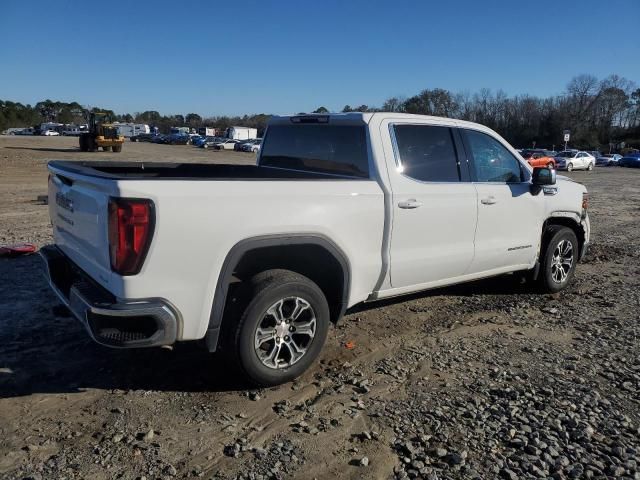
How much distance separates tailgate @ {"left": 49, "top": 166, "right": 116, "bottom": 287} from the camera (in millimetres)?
3230

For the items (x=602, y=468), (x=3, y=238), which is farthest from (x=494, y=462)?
(x=3, y=238)

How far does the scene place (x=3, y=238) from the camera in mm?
8367

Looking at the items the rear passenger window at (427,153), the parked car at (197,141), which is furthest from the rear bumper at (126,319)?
the parked car at (197,141)

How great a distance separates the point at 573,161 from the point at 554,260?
4040cm

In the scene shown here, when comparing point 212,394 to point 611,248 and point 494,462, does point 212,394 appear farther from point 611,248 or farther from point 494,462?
point 611,248

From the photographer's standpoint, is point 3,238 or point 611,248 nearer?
point 3,238

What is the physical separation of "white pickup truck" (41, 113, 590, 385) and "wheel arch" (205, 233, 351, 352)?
1 centimetres

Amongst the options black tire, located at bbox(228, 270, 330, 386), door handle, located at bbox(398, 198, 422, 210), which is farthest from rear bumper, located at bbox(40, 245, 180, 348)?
door handle, located at bbox(398, 198, 422, 210)

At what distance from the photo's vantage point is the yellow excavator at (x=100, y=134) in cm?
3734

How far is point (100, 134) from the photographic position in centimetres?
3741

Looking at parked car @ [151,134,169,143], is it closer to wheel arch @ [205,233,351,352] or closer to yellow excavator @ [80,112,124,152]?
yellow excavator @ [80,112,124,152]

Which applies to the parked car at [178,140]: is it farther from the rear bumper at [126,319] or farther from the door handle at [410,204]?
the rear bumper at [126,319]

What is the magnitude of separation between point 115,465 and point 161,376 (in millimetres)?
1104

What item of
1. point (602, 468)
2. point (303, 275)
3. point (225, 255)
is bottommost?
point (602, 468)
